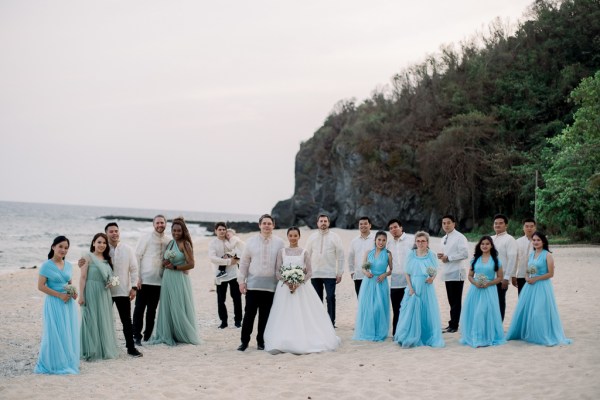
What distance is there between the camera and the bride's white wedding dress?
8.52 m

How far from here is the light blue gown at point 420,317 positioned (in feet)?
28.2

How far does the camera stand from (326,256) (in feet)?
34.0

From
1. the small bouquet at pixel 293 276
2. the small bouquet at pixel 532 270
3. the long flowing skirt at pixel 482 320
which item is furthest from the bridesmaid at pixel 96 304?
the small bouquet at pixel 532 270

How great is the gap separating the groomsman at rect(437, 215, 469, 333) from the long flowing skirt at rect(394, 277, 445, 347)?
3.09 feet

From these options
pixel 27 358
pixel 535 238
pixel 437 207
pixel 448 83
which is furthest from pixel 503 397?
pixel 448 83

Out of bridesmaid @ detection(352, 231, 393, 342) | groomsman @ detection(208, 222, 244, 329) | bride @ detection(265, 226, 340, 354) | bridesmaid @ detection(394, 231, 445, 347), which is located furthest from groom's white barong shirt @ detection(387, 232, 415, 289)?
groomsman @ detection(208, 222, 244, 329)

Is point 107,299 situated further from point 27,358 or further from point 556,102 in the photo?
point 556,102

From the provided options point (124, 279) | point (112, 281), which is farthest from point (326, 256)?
point (112, 281)

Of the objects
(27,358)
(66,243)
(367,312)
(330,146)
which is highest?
(330,146)

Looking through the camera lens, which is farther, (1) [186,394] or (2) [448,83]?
(2) [448,83]

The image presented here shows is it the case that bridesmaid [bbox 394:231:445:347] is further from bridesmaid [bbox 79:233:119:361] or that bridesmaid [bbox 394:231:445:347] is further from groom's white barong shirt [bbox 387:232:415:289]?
bridesmaid [bbox 79:233:119:361]

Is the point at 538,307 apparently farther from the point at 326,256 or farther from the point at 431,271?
the point at 326,256

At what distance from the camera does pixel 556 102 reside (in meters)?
39.4

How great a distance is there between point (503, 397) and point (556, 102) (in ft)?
125
